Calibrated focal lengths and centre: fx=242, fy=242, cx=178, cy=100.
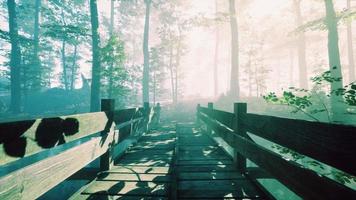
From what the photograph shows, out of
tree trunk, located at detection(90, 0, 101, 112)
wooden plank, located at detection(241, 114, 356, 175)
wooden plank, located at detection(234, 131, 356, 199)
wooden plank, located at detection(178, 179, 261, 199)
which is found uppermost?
tree trunk, located at detection(90, 0, 101, 112)

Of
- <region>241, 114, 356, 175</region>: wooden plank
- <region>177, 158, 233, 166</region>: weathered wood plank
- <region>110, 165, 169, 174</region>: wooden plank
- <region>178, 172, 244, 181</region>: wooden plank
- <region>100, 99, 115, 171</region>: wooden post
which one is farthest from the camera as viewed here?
<region>177, 158, 233, 166</region>: weathered wood plank

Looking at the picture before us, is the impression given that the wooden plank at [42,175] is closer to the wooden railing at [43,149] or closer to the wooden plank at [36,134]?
the wooden railing at [43,149]

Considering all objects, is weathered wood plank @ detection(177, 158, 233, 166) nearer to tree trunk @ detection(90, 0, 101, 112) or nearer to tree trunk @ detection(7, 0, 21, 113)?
tree trunk @ detection(90, 0, 101, 112)

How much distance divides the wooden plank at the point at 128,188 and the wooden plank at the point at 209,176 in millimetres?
582

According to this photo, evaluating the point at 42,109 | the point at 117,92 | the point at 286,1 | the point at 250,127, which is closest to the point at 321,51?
the point at 286,1

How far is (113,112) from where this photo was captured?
4.87 metres

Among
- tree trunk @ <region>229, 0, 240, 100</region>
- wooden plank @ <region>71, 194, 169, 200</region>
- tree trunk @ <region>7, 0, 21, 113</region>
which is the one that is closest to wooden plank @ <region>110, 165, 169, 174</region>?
wooden plank @ <region>71, 194, 169, 200</region>

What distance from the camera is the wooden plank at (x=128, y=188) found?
11.8ft

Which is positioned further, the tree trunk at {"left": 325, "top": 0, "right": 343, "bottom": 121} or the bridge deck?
the tree trunk at {"left": 325, "top": 0, "right": 343, "bottom": 121}

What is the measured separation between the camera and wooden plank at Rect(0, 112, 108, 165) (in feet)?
6.08

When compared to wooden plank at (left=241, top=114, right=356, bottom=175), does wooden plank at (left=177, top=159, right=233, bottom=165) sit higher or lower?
lower

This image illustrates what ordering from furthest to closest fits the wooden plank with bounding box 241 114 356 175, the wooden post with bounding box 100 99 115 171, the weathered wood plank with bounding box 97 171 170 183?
the wooden post with bounding box 100 99 115 171
the weathered wood plank with bounding box 97 171 170 183
the wooden plank with bounding box 241 114 356 175

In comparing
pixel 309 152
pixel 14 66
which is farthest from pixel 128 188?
pixel 14 66

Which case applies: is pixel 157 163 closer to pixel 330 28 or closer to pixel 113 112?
pixel 113 112
